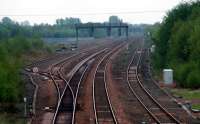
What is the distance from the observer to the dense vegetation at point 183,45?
34312mm

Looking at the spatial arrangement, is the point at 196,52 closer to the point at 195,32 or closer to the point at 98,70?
the point at 195,32

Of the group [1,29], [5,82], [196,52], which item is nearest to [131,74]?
[196,52]

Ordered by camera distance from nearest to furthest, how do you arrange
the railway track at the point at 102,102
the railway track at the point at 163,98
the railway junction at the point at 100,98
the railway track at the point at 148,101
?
the railway track at the point at 148,101 → the railway track at the point at 102,102 → the railway junction at the point at 100,98 → the railway track at the point at 163,98

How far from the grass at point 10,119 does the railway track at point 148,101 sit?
544 cm

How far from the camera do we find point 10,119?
2362 centimetres

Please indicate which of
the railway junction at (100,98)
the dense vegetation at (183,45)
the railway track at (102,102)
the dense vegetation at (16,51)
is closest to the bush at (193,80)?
the dense vegetation at (183,45)

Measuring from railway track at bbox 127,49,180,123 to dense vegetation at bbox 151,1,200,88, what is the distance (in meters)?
2.60

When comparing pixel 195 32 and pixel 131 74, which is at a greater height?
pixel 195 32

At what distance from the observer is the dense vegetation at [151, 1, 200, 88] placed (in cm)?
3431

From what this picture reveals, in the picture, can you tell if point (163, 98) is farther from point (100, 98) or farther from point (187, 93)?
point (100, 98)

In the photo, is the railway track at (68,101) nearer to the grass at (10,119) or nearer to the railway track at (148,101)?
the grass at (10,119)

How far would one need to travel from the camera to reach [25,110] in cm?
2477

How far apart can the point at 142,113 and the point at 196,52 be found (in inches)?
481

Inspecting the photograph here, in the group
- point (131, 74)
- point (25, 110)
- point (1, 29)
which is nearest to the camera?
point (25, 110)
